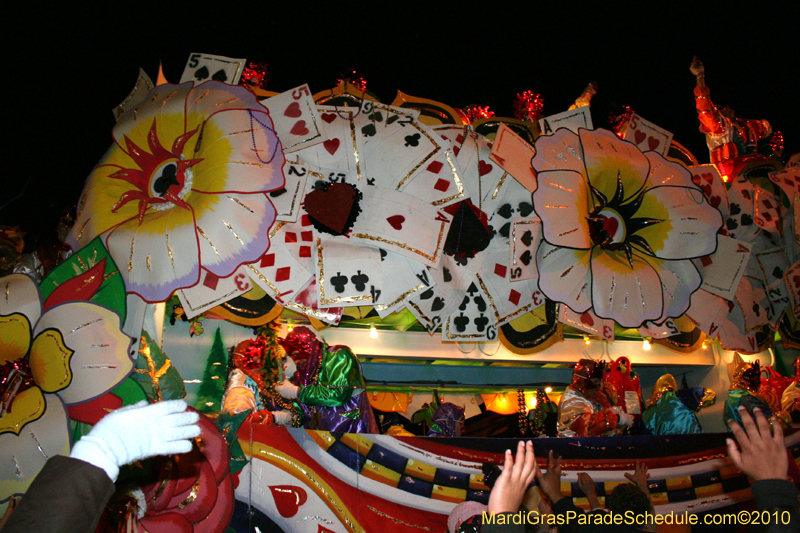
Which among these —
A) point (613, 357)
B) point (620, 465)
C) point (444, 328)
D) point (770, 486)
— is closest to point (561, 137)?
point (444, 328)

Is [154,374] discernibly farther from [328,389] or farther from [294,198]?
[294,198]

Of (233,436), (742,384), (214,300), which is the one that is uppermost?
(214,300)

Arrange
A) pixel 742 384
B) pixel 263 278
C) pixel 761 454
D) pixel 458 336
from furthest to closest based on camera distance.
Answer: pixel 742 384, pixel 458 336, pixel 263 278, pixel 761 454

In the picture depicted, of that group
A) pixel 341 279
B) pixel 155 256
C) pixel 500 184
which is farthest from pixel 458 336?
pixel 155 256

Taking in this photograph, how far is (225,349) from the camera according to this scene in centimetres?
437

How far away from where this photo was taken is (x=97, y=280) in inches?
114

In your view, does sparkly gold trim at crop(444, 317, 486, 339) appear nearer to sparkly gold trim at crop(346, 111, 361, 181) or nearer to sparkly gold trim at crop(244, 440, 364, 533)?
sparkly gold trim at crop(346, 111, 361, 181)

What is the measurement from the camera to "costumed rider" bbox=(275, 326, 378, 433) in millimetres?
3328

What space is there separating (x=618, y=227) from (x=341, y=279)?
1939 mm

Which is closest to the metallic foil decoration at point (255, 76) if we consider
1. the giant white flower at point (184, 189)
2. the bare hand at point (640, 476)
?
the giant white flower at point (184, 189)

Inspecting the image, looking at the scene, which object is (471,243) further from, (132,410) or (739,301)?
(132,410)

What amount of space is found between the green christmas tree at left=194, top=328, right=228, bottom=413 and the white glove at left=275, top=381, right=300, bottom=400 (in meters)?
0.83

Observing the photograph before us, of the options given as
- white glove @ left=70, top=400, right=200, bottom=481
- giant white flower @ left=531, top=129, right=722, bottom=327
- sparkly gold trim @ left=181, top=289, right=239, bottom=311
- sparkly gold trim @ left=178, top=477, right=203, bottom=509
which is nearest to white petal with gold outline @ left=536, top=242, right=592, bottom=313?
giant white flower @ left=531, top=129, right=722, bottom=327

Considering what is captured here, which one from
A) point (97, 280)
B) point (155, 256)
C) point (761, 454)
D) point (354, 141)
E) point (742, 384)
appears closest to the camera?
point (761, 454)
